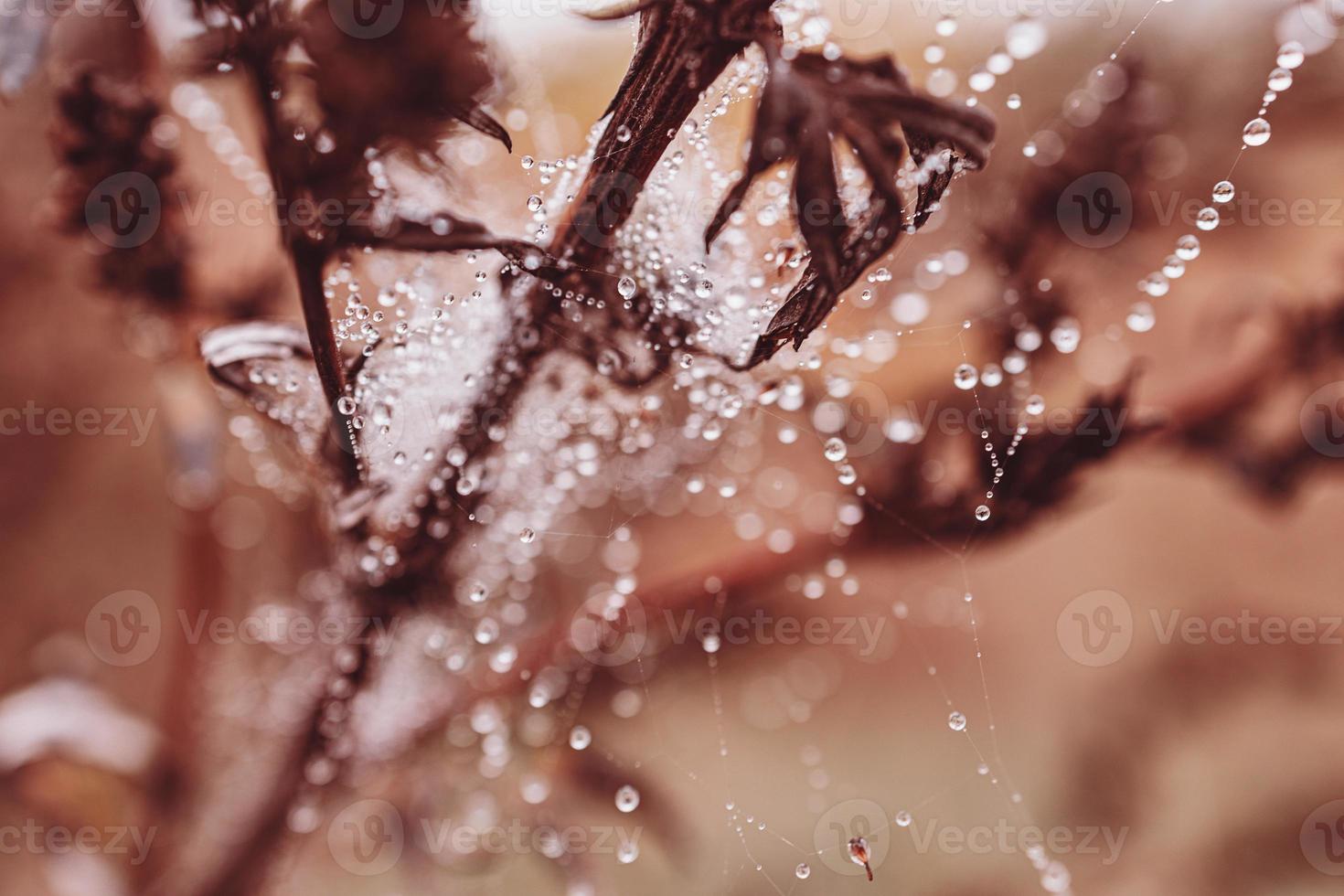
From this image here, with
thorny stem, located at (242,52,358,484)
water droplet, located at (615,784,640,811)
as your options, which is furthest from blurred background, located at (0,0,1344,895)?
thorny stem, located at (242,52,358,484)

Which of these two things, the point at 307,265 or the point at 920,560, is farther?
the point at 920,560

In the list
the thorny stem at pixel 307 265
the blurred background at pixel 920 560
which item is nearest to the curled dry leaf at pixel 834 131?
the thorny stem at pixel 307 265

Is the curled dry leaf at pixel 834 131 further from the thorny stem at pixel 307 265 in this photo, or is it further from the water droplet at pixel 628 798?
the water droplet at pixel 628 798

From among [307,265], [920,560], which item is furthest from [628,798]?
[307,265]

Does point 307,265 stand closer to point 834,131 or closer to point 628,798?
point 834,131

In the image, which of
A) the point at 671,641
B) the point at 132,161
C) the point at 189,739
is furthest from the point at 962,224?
the point at 189,739

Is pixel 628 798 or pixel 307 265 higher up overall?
pixel 307 265

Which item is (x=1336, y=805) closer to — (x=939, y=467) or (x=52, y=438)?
(x=939, y=467)

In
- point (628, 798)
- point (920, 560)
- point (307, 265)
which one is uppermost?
point (307, 265)
